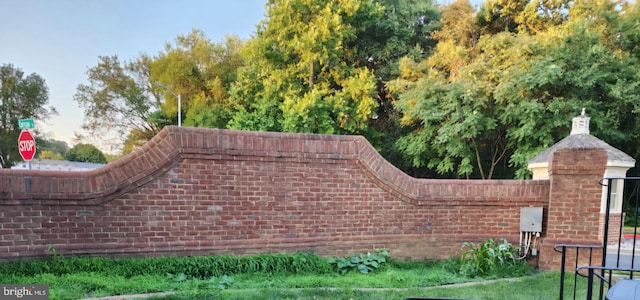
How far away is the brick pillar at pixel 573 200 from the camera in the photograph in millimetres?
4984

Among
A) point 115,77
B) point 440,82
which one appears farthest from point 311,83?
point 115,77

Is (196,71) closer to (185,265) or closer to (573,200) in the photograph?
(185,265)

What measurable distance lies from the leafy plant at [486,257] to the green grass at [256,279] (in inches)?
4.4

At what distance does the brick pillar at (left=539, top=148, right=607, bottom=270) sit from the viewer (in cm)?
498

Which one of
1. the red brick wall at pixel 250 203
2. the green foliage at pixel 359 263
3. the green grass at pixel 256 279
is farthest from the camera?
the green foliage at pixel 359 263

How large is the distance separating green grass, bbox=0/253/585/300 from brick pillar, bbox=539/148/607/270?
59 centimetres

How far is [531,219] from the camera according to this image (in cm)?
543

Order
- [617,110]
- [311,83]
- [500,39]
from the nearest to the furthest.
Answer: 1. [617,110]
2. [500,39]
3. [311,83]

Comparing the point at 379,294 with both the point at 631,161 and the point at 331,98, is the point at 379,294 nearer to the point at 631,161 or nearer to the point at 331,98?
the point at 631,161

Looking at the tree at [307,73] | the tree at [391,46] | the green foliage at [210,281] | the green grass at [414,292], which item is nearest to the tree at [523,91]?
the tree at [391,46]

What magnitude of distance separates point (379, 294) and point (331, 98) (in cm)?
959

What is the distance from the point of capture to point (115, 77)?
2370 cm

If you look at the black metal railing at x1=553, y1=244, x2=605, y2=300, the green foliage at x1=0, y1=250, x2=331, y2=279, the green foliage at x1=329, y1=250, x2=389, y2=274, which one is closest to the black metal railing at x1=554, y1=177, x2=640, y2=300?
the black metal railing at x1=553, y1=244, x2=605, y2=300

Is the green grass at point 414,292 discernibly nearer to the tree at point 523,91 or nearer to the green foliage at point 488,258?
the green foliage at point 488,258
